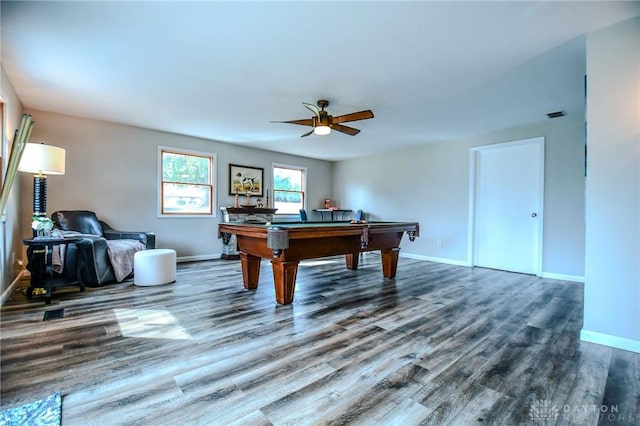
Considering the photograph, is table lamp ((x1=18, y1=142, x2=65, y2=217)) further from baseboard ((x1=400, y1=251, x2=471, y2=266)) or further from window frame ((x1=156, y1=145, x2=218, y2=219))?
baseboard ((x1=400, y1=251, x2=471, y2=266))

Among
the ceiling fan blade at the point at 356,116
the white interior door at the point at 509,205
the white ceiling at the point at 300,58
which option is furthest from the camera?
the white interior door at the point at 509,205

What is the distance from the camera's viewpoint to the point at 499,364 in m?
1.90

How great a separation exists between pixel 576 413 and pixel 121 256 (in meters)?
4.60

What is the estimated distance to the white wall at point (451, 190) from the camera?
424 centimetres

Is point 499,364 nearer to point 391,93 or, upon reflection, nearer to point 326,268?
point 391,93

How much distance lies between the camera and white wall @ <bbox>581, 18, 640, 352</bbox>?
6.93 feet

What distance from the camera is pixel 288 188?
727 centimetres

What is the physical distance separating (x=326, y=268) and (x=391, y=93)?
2.88 meters

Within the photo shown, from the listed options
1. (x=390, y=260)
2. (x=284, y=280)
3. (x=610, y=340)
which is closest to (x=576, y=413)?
(x=610, y=340)

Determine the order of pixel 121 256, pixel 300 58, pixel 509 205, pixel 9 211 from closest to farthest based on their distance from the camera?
pixel 300 58 < pixel 9 211 < pixel 121 256 < pixel 509 205

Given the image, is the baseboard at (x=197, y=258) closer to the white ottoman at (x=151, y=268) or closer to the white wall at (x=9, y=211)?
the white ottoman at (x=151, y=268)

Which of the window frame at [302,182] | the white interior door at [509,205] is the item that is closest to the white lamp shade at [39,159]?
the window frame at [302,182]

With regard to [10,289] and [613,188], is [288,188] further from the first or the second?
[613,188]

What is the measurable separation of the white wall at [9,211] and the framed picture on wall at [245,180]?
3.15 m
